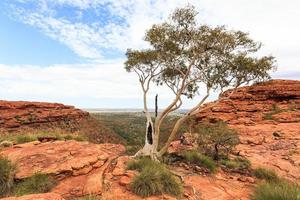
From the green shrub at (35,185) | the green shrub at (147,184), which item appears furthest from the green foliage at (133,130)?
the green shrub at (35,185)

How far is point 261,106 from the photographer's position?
31.0 metres

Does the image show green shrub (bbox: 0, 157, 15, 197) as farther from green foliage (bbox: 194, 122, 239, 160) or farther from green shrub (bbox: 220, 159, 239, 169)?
green foliage (bbox: 194, 122, 239, 160)

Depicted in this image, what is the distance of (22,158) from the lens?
12.6 m

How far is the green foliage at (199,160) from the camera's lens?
571 inches

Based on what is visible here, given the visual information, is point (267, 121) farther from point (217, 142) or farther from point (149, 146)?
point (149, 146)

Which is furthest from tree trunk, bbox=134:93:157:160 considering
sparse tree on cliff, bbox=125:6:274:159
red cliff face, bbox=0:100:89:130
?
red cliff face, bbox=0:100:89:130

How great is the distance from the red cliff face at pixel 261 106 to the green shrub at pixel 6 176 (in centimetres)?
2101

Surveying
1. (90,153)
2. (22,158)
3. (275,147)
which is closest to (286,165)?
(275,147)

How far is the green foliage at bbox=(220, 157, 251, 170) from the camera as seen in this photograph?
15469 mm

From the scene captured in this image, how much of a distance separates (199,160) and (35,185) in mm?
7999

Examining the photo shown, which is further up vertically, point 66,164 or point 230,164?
point 66,164

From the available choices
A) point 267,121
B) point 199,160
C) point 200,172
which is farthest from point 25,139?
point 267,121

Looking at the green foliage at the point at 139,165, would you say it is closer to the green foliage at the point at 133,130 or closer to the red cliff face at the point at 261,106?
the green foliage at the point at 133,130

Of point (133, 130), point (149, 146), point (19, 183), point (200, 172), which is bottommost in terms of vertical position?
point (133, 130)
